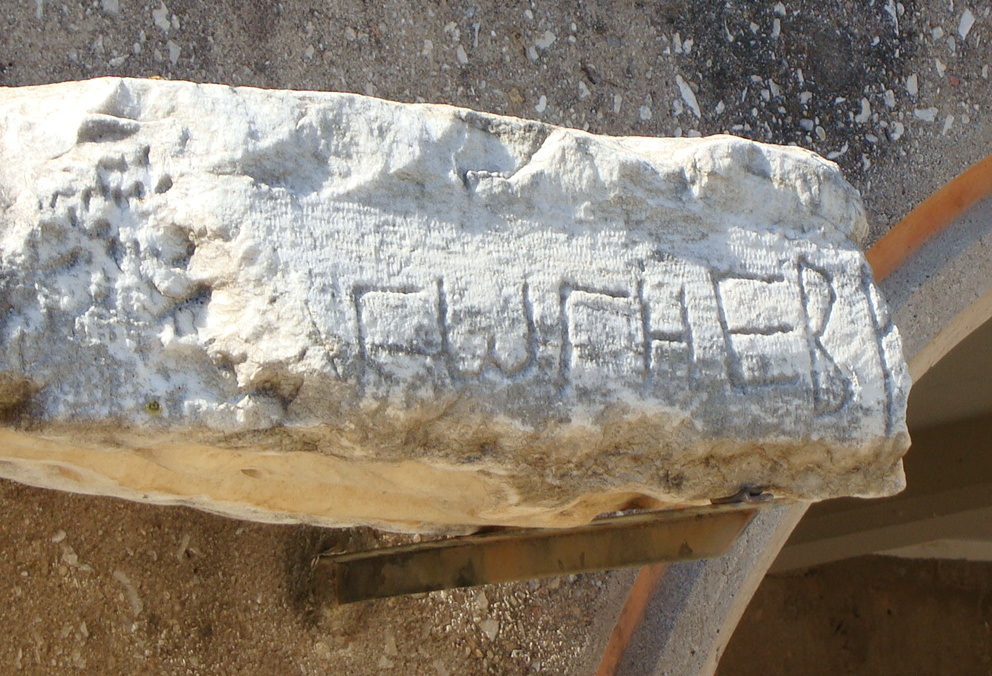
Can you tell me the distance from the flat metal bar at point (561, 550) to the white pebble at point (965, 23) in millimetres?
1407

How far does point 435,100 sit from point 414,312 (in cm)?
108

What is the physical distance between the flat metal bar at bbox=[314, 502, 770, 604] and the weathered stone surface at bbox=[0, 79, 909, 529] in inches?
11.2

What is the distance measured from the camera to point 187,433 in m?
1.08

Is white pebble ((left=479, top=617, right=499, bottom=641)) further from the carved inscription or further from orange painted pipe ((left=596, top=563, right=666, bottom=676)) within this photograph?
the carved inscription

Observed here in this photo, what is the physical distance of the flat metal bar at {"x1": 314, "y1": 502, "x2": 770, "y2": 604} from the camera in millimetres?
1685

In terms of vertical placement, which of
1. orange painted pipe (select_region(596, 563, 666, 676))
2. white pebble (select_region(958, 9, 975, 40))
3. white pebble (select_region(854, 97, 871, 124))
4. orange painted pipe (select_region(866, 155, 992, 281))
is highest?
white pebble (select_region(958, 9, 975, 40))

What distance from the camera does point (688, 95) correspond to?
232cm

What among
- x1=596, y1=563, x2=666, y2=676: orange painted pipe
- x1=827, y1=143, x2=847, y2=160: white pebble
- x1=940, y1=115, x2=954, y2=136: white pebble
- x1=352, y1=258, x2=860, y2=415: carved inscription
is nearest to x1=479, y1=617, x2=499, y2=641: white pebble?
x1=596, y1=563, x2=666, y2=676: orange painted pipe

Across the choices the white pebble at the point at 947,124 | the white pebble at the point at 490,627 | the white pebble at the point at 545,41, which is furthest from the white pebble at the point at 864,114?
the white pebble at the point at 490,627

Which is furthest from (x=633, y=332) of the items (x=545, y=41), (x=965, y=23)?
(x=965, y=23)

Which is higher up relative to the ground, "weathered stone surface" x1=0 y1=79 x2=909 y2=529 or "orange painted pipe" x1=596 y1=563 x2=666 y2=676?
"weathered stone surface" x1=0 y1=79 x2=909 y2=529

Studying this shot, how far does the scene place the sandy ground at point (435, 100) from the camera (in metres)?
1.85

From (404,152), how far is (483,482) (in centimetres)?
42

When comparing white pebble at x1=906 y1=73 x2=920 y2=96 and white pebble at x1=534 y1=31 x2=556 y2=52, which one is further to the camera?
white pebble at x1=906 y1=73 x2=920 y2=96
